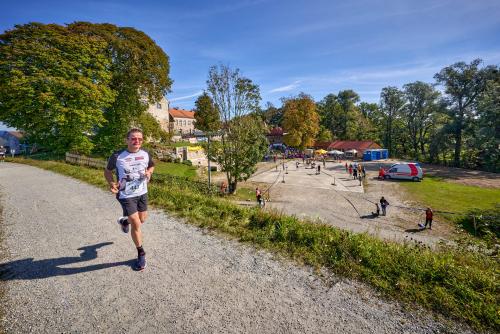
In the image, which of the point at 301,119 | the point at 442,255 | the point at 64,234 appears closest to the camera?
the point at 442,255

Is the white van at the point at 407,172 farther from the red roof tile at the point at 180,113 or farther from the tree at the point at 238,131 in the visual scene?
the red roof tile at the point at 180,113

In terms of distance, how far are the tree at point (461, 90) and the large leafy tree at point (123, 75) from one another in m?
44.7

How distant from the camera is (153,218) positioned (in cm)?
631

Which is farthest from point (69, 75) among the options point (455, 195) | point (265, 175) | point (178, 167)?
point (455, 195)

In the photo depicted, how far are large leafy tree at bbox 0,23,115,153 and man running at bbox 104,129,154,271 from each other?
18080mm

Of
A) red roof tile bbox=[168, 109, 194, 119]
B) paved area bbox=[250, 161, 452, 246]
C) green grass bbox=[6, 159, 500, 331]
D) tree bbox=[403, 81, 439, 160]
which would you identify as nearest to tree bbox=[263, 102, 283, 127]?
red roof tile bbox=[168, 109, 194, 119]

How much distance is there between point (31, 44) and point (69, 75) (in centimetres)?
311

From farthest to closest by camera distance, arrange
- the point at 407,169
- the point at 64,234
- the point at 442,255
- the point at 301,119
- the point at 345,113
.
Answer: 1. the point at 345,113
2. the point at 301,119
3. the point at 407,169
4. the point at 64,234
5. the point at 442,255

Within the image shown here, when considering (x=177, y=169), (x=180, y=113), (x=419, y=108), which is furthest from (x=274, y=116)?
(x=177, y=169)

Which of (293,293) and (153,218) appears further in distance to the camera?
(153,218)

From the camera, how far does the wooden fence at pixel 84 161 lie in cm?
1707

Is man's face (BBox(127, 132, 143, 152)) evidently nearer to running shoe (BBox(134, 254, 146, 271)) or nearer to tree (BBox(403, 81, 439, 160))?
running shoe (BBox(134, 254, 146, 271))

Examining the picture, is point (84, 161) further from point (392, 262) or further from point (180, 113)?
point (180, 113)

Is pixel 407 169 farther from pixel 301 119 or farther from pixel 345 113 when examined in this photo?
pixel 345 113
